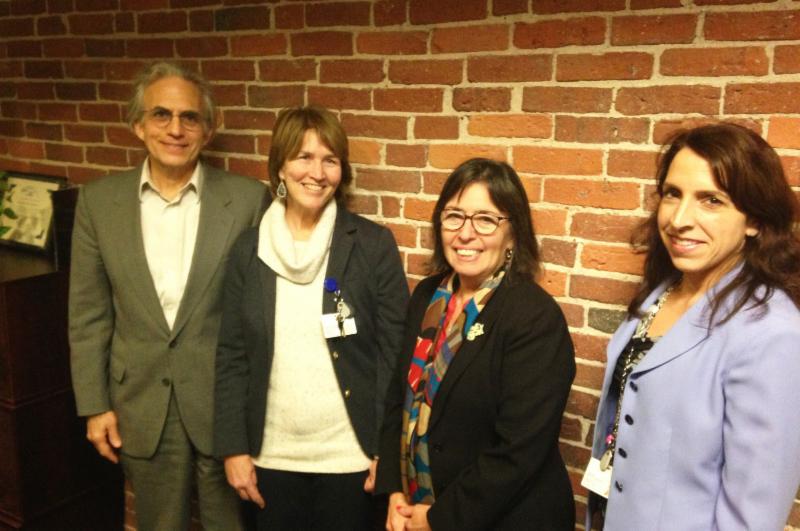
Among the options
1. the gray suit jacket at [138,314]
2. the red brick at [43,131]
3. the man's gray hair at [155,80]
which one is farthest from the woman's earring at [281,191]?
the red brick at [43,131]

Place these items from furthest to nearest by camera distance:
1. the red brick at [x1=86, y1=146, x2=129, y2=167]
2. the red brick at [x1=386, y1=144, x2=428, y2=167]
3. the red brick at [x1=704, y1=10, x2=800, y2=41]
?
the red brick at [x1=86, y1=146, x2=129, y2=167] < the red brick at [x1=386, y1=144, x2=428, y2=167] < the red brick at [x1=704, y1=10, x2=800, y2=41]

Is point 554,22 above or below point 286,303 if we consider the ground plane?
above

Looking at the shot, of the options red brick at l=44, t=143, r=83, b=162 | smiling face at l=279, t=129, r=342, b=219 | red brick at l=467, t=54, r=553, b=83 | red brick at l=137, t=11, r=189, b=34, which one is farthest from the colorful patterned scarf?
red brick at l=44, t=143, r=83, b=162

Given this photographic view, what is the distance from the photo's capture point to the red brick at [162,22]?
2354mm

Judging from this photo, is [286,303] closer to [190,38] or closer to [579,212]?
[579,212]

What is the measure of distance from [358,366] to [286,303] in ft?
0.92

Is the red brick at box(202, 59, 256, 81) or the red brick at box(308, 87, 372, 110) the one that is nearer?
the red brick at box(308, 87, 372, 110)

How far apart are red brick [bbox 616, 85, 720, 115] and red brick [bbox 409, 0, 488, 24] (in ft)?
1.56

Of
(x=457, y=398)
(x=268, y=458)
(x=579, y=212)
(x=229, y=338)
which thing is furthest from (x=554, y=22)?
(x=268, y=458)

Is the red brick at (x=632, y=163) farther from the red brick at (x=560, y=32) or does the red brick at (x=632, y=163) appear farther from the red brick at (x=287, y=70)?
the red brick at (x=287, y=70)

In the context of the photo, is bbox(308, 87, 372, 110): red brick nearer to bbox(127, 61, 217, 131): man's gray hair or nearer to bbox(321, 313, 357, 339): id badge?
bbox(127, 61, 217, 131): man's gray hair

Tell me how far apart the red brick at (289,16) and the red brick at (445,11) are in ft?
1.35

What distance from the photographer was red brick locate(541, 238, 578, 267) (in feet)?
5.90

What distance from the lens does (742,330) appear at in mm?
1216
